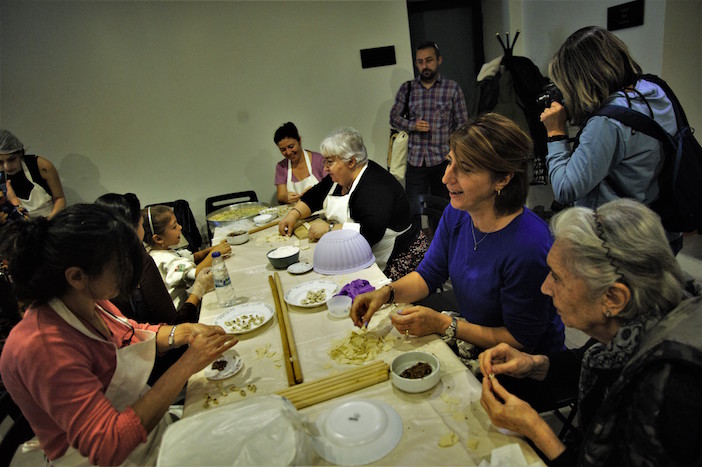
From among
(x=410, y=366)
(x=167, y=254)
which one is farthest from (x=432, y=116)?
(x=410, y=366)

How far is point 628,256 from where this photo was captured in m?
1.04

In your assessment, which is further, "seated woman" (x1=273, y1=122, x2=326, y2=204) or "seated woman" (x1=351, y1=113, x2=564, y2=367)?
"seated woman" (x1=273, y1=122, x2=326, y2=204)

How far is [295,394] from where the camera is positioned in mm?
1332

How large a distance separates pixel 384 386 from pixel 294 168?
3607 millimetres

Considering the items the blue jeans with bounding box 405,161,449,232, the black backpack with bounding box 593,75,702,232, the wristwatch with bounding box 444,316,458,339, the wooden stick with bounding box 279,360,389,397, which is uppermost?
the black backpack with bounding box 593,75,702,232

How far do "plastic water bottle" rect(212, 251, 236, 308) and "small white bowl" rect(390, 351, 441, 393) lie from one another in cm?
113

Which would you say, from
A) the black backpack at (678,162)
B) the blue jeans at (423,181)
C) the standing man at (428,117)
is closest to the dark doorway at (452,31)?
the standing man at (428,117)

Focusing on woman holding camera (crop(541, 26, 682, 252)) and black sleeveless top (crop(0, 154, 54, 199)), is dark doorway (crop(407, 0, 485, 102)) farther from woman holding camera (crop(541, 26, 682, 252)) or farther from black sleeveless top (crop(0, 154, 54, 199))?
black sleeveless top (crop(0, 154, 54, 199))

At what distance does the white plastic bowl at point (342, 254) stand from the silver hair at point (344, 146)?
2.32 feet

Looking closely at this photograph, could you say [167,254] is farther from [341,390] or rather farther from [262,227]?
[341,390]

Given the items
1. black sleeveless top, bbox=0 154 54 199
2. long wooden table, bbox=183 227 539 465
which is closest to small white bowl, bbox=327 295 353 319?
long wooden table, bbox=183 227 539 465

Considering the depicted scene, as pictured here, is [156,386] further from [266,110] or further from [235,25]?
[235,25]

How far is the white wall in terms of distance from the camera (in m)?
4.46

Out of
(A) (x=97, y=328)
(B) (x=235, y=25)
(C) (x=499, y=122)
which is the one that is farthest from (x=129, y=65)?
(C) (x=499, y=122)
